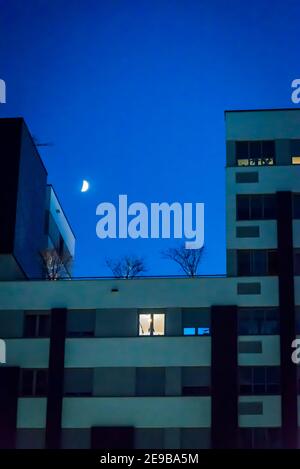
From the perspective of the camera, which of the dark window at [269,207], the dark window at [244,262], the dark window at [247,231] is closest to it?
the dark window at [244,262]

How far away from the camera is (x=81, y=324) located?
57.8 m

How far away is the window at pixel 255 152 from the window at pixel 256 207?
2.43 m

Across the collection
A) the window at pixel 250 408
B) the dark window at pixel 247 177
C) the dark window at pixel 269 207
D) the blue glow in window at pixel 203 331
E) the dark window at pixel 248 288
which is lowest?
the window at pixel 250 408

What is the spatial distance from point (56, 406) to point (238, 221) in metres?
16.9

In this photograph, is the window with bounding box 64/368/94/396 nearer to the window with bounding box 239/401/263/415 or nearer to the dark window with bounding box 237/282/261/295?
the window with bounding box 239/401/263/415

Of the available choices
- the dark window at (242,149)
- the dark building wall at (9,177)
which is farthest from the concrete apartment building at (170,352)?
the dark building wall at (9,177)

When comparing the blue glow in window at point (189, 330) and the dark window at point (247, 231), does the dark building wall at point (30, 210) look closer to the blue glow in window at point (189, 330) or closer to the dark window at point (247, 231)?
the blue glow in window at point (189, 330)

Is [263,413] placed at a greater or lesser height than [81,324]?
lesser

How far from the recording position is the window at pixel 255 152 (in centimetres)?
6075

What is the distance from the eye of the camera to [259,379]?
5581 centimetres

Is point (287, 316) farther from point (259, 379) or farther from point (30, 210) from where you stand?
point (30, 210)

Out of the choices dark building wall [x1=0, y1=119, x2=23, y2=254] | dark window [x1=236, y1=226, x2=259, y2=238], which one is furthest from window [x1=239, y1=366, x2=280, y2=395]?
dark building wall [x1=0, y1=119, x2=23, y2=254]
